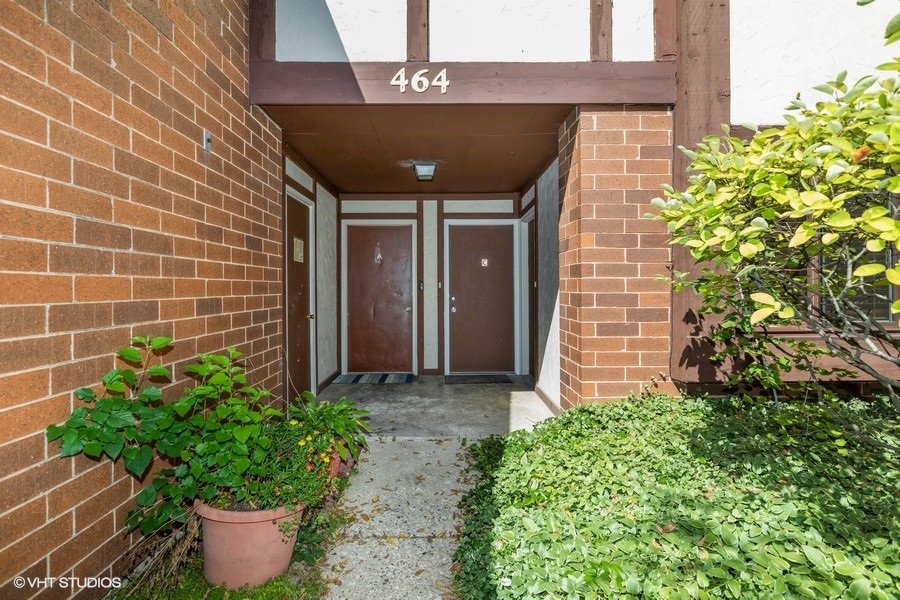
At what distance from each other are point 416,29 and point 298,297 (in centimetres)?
257

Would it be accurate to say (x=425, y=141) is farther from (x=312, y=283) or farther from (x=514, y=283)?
(x=514, y=283)

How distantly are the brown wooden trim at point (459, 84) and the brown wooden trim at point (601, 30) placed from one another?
72mm

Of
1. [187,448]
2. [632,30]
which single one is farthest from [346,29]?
[187,448]

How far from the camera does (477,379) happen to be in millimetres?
5832

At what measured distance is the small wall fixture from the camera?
470 centimetres

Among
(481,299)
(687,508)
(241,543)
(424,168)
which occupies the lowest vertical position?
(241,543)

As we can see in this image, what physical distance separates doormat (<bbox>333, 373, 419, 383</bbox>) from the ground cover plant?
2874 mm

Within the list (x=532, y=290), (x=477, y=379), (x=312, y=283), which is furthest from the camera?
(x=477, y=379)

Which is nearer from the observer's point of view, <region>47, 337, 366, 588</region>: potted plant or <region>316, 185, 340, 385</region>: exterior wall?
<region>47, 337, 366, 588</region>: potted plant

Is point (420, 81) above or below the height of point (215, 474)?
above

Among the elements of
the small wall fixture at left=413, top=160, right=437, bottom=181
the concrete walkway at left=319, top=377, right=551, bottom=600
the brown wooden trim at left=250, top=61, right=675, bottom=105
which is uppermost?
the brown wooden trim at left=250, top=61, right=675, bottom=105

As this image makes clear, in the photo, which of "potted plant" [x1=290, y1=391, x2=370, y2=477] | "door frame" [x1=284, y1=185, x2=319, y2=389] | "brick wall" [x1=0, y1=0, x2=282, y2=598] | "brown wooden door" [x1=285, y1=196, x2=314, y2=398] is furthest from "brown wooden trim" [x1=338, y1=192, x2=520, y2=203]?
"potted plant" [x1=290, y1=391, x2=370, y2=477]

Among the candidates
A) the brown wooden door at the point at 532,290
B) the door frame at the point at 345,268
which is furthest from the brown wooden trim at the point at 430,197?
the brown wooden door at the point at 532,290

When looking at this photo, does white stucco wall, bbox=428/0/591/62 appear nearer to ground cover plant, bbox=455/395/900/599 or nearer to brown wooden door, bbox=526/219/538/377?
brown wooden door, bbox=526/219/538/377
